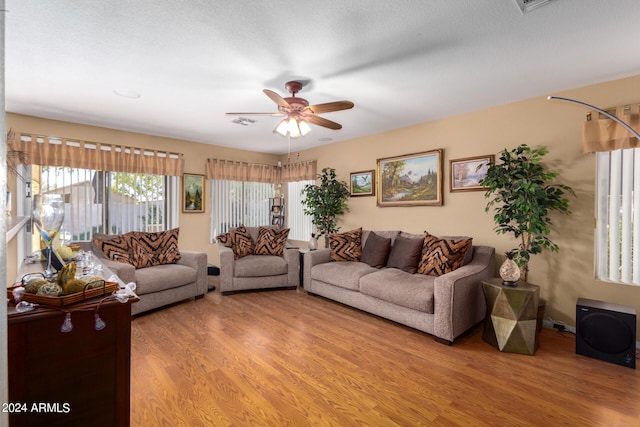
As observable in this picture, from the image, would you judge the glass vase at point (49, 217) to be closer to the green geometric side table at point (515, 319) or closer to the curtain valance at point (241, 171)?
the green geometric side table at point (515, 319)

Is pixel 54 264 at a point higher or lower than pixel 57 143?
lower

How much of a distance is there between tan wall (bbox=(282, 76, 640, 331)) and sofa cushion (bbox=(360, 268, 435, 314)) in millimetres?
995

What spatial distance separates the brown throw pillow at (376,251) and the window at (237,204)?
281cm

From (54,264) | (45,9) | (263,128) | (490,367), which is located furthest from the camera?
(263,128)

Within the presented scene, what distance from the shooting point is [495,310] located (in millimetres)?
2611

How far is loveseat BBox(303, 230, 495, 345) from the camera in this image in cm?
271

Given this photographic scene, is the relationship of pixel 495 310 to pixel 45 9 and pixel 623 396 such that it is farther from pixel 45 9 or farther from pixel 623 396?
pixel 45 9

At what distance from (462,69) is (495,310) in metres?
2.10

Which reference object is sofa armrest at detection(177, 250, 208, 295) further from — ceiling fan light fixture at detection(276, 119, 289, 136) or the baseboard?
the baseboard

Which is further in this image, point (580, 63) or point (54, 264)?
point (580, 63)

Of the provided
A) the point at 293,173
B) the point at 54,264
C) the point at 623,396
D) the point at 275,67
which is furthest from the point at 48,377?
the point at 293,173

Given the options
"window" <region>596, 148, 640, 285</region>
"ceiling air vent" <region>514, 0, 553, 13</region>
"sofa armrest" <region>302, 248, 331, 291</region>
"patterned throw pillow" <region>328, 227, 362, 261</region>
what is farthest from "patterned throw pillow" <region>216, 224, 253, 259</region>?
"window" <region>596, 148, 640, 285</region>

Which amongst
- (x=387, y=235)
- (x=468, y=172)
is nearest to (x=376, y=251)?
(x=387, y=235)

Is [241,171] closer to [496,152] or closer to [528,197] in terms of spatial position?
[496,152]
